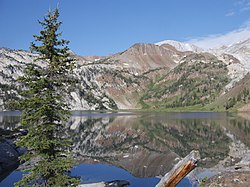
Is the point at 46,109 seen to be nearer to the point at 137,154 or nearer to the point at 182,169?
the point at 182,169

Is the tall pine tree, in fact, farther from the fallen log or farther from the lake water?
the lake water

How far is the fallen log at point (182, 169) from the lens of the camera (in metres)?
11.1

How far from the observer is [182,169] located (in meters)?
11.4

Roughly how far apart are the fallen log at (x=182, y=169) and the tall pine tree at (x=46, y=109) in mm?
8858

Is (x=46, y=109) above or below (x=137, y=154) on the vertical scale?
above

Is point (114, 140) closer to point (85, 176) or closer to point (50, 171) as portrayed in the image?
point (85, 176)

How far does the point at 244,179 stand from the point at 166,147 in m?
36.0

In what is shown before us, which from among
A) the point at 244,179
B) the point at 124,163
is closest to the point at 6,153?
the point at 124,163

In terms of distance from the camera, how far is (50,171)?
18.6m

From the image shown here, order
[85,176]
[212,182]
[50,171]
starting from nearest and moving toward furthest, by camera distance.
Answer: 1. [50,171]
2. [212,182]
3. [85,176]

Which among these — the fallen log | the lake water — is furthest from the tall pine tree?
the lake water

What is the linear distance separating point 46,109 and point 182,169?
415 inches

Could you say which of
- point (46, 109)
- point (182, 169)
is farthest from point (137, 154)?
point (182, 169)

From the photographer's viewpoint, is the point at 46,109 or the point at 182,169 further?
the point at 46,109
